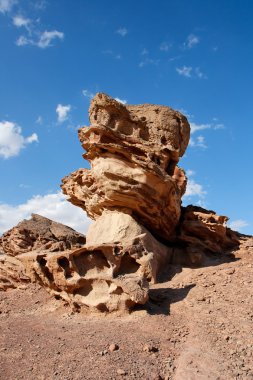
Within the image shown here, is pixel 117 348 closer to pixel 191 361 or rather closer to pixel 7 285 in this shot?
pixel 191 361

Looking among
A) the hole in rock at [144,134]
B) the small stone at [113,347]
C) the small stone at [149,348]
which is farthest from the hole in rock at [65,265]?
the hole in rock at [144,134]

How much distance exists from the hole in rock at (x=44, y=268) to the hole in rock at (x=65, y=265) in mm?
878

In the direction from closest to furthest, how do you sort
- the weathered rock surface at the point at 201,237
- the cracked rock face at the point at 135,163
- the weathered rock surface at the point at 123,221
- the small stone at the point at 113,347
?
the small stone at the point at 113,347 → the weathered rock surface at the point at 123,221 → the cracked rock face at the point at 135,163 → the weathered rock surface at the point at 201,237

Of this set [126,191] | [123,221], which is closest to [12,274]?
[123,221]

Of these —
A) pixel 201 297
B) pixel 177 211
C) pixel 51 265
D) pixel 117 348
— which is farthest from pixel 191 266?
pixel 117 348

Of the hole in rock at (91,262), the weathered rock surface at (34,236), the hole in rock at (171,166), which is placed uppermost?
the hole in rock at (171,166)

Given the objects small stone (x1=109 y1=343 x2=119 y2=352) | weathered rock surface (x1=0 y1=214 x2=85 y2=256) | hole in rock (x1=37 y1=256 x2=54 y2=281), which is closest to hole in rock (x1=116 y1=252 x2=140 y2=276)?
hole in rock (x1=37 y1=256 x2=54 y2=281)

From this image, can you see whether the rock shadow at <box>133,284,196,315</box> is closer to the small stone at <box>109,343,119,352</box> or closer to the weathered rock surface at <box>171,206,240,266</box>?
the small stone at <box>109,343,119,352</box>

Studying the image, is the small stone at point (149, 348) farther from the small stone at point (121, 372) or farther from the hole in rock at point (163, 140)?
the hole in rock at point (163, 140)

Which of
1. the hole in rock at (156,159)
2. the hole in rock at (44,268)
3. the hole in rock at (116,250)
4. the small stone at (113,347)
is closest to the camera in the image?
the small stone at (113,347)

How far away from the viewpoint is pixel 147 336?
9523 mm

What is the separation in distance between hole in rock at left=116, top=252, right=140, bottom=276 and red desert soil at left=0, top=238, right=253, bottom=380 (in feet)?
3.23

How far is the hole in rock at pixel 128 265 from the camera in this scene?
12.4 m

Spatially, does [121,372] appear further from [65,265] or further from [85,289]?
[65,265]
